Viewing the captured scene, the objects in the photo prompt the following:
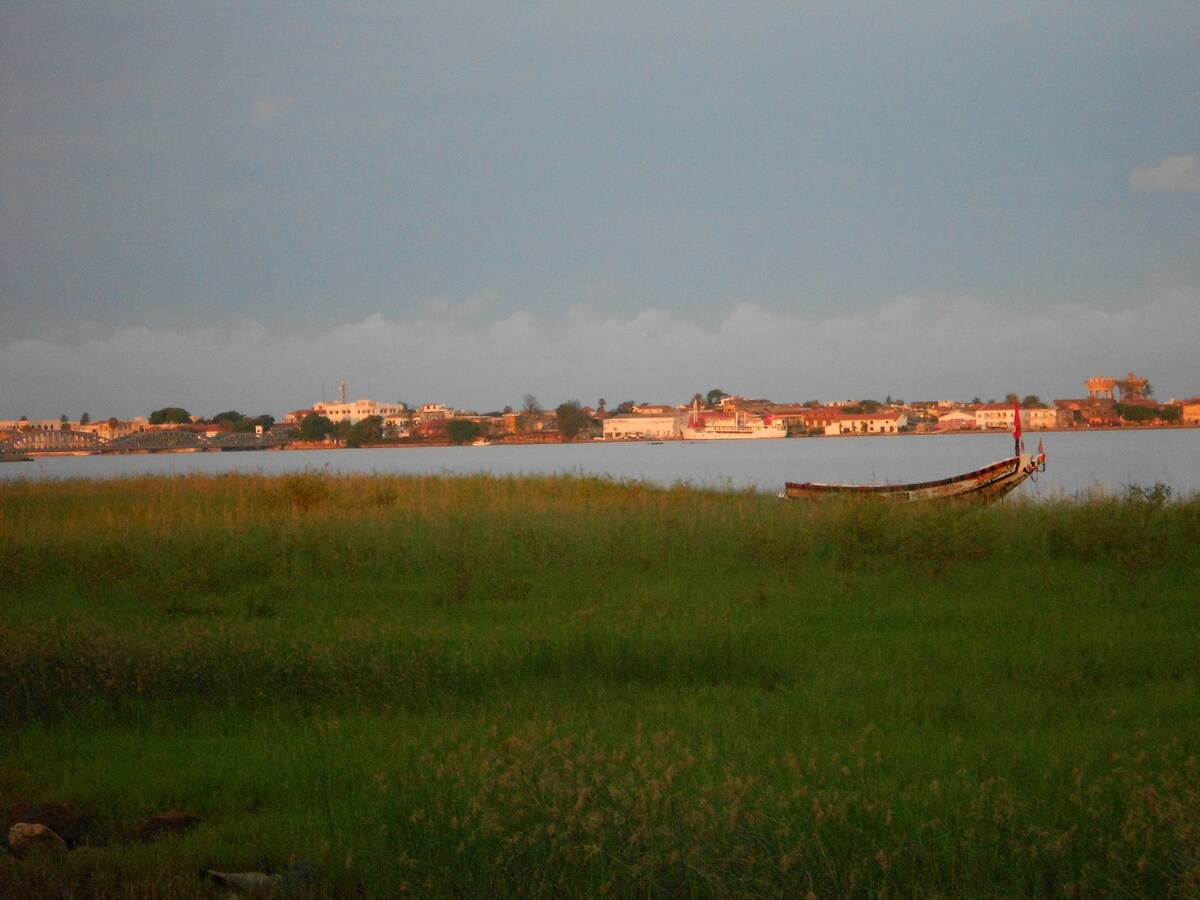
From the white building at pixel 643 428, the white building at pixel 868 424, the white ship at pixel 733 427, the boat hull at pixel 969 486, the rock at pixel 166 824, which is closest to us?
the rock at pixel 166 824

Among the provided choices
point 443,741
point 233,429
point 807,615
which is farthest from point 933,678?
point 233,429

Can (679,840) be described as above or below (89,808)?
above

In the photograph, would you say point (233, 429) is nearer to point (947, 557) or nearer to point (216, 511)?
point (216, 511)

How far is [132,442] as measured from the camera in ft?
276

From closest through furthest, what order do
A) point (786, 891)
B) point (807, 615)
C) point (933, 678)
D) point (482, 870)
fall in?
point (786, 891) < point (482, 870) < point (933, 678) < point (807, 615)

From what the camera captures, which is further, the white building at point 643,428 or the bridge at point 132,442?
the white building at point 643,428

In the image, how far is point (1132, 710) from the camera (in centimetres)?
643

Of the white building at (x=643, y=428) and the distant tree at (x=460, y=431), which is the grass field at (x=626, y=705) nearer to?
the distant tree at (x=460, y=431)

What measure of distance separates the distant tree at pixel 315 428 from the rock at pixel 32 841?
9634 cm

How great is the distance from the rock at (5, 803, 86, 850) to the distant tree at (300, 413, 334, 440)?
9596 cm

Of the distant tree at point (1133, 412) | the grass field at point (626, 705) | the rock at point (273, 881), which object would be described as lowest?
the rock at point (273, 881)

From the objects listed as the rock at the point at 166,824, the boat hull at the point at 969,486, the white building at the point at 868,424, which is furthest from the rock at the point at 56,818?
the white building at the point at 868,424

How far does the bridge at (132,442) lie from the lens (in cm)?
8200

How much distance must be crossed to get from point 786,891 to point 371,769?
2.66m
